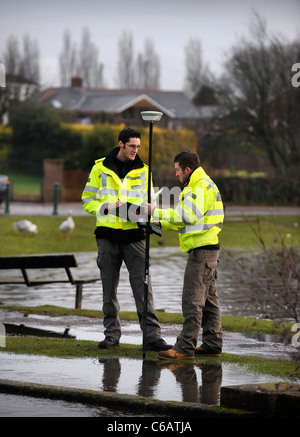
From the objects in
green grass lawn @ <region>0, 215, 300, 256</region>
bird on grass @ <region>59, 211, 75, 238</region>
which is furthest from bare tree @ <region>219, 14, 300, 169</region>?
bird on grass @ <region>59, 211, 75, 238</region>

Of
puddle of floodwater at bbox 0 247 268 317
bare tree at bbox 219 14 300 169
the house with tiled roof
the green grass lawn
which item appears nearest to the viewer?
puddle of floodwater at bbox 0 247 268 317

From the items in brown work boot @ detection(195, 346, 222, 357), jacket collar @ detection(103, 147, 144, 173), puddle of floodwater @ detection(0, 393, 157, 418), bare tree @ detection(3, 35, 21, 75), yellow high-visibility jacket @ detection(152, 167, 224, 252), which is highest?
bare tree @ detection(3, 35, 21, 75)

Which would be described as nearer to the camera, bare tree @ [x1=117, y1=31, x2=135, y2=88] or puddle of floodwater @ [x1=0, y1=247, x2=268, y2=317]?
puddle of floodwater @ [x1=0, y1=247, x2=268, y2=317]

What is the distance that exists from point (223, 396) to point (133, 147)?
3.07m

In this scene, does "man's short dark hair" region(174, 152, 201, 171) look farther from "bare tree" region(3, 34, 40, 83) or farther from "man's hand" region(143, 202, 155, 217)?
"bare tree" region(3, 34, 40, 83)

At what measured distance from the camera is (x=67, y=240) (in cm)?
2447

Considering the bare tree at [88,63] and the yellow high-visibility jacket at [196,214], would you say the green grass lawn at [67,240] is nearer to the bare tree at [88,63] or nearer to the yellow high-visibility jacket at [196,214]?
the yellow high-visibility jacket at [196,214]

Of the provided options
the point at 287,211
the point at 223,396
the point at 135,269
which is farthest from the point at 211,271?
the point at 287,211

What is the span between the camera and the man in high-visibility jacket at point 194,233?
808 cm

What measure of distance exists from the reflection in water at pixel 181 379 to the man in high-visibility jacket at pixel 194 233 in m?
0.31

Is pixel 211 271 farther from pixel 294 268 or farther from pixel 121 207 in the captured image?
pixel 294 268

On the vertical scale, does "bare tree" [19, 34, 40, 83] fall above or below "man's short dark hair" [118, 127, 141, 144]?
above

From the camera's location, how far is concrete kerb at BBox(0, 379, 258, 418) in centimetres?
619

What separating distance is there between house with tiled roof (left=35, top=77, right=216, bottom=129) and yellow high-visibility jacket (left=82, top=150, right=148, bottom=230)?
57661mm
